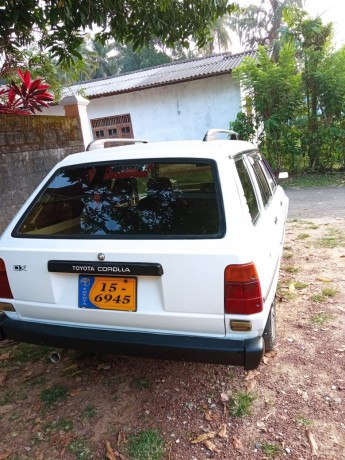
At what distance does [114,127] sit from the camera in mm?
14766

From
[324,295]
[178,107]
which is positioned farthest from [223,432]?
[178,107]

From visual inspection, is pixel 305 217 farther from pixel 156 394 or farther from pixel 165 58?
pixel 165 58

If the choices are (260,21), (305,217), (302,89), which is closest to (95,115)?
(302,89)

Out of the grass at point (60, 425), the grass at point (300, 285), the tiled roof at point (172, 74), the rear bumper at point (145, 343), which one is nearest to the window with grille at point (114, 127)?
the tiled roof at point (172, 74)

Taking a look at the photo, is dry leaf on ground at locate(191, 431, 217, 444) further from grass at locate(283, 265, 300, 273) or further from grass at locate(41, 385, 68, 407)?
grass at locate(283, 265, 300, 273)

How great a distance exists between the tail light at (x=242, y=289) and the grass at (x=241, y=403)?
75 cm

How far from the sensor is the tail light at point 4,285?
2.16 m

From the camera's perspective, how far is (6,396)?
239 centimetres

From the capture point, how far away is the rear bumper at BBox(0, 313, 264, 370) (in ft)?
5.95

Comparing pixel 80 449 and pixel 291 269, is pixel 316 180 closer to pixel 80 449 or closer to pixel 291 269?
pixel 291 269

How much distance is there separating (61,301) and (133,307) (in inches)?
18.1

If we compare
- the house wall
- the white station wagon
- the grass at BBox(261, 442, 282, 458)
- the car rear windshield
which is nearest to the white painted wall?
the house wall

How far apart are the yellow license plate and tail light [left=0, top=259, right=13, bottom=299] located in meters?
0.52

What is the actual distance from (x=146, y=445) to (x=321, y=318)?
75.2 inches
